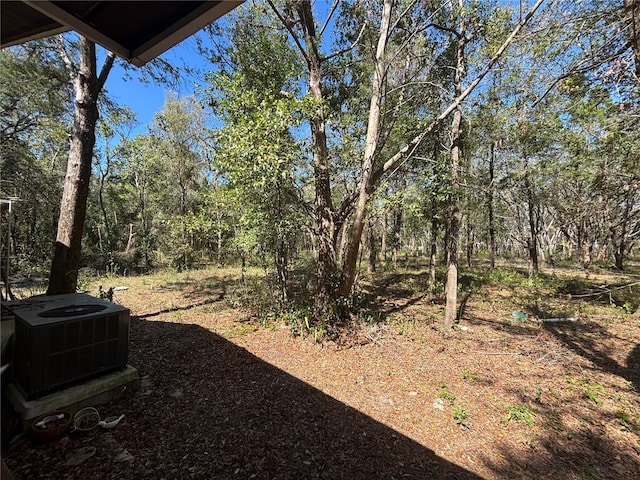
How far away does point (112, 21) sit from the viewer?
175 centimetres

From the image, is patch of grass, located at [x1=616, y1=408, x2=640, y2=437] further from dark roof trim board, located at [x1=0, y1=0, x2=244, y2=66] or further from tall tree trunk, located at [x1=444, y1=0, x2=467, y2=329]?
dark roof trim board, located at [x1=0, y1=0, x2=244, y2=66]

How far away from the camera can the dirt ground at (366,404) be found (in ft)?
7.37

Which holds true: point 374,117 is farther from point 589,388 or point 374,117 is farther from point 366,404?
point 589,388

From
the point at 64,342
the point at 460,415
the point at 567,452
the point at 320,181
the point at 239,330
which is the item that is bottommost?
the point at 567,452

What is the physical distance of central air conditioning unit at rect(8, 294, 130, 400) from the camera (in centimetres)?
218

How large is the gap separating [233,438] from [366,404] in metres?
1.57

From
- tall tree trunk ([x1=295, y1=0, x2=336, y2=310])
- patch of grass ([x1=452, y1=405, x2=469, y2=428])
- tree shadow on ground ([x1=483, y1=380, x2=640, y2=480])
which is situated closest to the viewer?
tree shadow on ground ([x1=483, y1=380, x2=640, y2=480])

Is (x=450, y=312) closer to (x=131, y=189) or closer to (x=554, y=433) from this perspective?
(x=554, y=433)

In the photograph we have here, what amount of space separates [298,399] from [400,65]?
6.72 metres

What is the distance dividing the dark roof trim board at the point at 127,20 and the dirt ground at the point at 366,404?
2.99 metres

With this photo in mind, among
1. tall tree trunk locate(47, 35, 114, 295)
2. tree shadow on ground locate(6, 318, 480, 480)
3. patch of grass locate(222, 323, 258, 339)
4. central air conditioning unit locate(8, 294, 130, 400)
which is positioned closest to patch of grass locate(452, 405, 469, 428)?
tree shadow on ground locate(6, 318, 480, 480)

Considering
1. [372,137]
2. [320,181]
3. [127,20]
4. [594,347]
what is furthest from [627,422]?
[127,20]

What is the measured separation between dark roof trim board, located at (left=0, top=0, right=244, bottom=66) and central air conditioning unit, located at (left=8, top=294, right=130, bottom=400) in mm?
2232

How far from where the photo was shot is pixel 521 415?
3.21m
